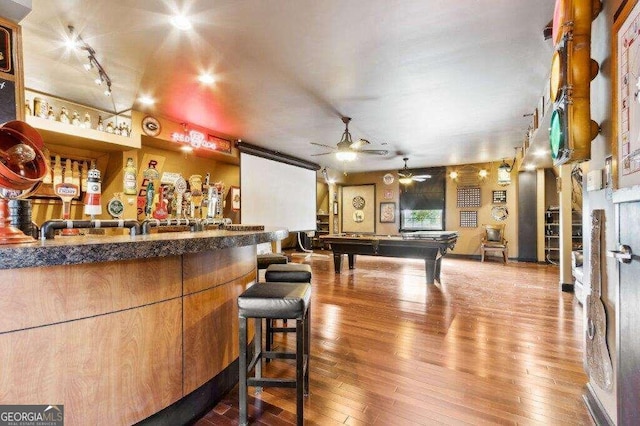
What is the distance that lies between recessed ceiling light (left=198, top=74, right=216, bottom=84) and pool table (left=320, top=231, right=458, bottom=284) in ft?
13.2

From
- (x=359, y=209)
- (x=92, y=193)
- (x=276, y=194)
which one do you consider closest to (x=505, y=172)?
(x=359, y=209)

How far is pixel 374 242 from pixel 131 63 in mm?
4800

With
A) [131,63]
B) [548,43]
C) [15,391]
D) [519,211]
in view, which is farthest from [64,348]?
[519,211]

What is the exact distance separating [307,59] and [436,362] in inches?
125

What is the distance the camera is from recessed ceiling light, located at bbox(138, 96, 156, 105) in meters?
4.07

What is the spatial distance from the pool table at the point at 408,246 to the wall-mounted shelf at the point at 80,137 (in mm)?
4161

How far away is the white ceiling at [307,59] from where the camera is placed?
7.80 feet

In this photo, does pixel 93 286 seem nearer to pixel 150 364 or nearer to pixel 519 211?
pixel 150 364

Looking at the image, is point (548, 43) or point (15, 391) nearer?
point (15, 391)

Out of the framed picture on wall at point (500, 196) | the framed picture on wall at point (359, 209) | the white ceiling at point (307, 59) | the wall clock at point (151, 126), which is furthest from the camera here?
the framed picture on wall at point (359, 209)

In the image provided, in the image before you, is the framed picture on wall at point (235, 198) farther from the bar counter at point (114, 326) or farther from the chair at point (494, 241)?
the chair at point (494, 241)

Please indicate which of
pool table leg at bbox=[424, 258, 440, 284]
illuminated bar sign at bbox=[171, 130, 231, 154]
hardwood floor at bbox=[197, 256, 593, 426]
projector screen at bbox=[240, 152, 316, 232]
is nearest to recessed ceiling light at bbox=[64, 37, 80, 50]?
illuminated bar sign at bbox=[171, 130, 231, 154]

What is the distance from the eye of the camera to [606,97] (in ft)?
5.56

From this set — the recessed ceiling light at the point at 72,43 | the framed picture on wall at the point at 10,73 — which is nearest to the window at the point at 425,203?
the recessed ceiling light at the point at 72,43
